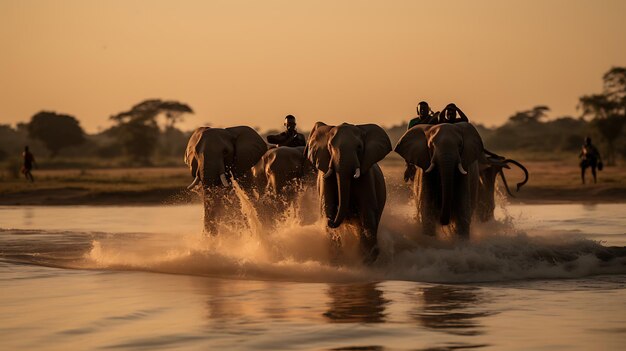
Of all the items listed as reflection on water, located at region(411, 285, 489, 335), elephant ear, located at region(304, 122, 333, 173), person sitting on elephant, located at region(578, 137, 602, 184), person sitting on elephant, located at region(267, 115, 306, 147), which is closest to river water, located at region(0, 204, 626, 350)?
reflection on water, located at region(411, 285, 489, 335)

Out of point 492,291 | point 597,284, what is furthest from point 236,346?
point 597,284

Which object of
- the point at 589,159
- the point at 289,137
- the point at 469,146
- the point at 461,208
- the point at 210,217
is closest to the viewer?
the point at 461,208

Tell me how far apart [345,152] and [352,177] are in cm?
38

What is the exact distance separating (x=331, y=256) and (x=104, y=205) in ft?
72.0

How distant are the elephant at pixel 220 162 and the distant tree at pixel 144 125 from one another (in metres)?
54.6

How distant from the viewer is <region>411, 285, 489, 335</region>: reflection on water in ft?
37.4

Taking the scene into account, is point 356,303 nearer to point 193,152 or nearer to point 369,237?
point 369,237

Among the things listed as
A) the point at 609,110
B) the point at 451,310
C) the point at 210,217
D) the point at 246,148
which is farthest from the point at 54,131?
the point at 451,310

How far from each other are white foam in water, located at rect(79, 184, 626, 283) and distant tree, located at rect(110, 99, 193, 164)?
56150 millimetres

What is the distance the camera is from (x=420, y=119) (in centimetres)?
1938

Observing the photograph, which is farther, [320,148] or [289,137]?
[289,137]

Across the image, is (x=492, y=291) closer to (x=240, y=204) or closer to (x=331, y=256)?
(x=331, y=256)

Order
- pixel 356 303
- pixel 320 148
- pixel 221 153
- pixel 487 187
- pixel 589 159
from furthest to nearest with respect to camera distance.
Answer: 1. pixel 589 159
2. pixel 487 187
3. pixel 221 153
4. pixel 320 148
5. pixel 356 303

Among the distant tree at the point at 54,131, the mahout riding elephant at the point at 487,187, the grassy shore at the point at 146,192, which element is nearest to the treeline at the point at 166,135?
the distant tree at the point at 54,131
